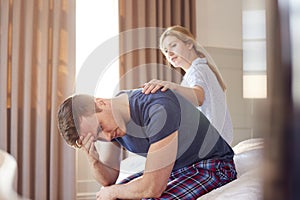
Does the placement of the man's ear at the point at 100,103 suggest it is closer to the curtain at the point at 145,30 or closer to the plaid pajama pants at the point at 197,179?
the plaid pajama pants at the point at 197,179

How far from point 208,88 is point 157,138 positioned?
0.76 meters

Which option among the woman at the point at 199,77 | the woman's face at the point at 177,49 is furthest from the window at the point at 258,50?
the woman's face at the point at 177,49

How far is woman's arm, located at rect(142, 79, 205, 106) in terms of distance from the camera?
1.53 meters

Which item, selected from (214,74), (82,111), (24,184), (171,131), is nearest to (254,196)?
(171,131)

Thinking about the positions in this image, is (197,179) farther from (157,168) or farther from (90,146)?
(90,146)

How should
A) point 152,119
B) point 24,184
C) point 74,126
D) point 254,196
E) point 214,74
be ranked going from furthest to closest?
1. point 24,184
2. point 214,74
3. point 74,126
4. point 152,119
5. point 254,196

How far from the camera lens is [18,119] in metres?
3.26

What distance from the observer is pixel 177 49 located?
2.33 m

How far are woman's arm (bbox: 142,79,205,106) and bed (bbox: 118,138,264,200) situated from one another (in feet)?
1.02

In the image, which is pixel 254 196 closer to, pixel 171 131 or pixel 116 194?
pixel 171 131

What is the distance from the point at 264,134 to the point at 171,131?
136 cm

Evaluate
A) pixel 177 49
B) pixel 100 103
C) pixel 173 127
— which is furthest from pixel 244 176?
pixel 177 49

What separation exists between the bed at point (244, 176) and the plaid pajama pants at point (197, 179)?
2.7 inches

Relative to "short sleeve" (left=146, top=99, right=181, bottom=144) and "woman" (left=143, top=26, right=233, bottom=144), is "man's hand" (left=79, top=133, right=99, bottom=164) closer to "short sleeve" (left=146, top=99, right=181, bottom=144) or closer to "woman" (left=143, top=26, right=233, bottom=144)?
"short sleeve" (left=146, top=99, right=181, bottom=144)
